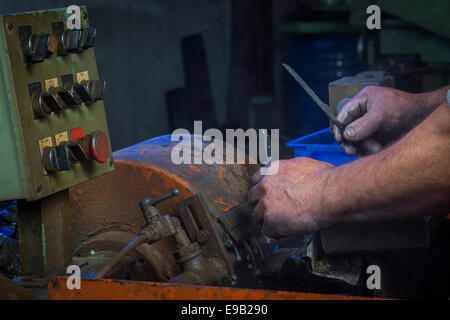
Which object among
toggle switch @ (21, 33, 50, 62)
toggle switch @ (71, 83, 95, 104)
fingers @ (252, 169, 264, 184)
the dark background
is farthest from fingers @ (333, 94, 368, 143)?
the dark background

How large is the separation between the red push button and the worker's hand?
374 millimetres

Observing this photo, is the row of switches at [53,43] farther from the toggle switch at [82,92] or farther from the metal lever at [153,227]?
the metal lever at [153,227]

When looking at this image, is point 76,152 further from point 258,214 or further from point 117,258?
point 258,214

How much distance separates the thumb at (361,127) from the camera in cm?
151

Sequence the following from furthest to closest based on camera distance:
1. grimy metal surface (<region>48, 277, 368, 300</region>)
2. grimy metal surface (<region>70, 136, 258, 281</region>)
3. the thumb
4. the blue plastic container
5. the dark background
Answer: the dark background → the blue plastic container → the thumb → grimy metal surface (<region>70, 136, 258, 281</region>) → grimy metal surface (<region>48, 277, 368, 300</region>)

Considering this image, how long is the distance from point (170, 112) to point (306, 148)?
89.5 inches

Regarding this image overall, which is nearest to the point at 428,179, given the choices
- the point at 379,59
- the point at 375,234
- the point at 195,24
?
the point at 375,234

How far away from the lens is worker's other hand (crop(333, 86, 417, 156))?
152cm

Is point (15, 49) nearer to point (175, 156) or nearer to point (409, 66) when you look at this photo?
point (175, 156)

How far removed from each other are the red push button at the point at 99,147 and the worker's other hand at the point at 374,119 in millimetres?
664

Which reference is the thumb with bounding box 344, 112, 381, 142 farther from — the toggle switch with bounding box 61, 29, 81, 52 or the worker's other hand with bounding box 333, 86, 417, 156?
the toggle switch with bounding box 61, 29, 81, 52

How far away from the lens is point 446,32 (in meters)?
3.31

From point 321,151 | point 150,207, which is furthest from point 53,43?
point 321,151

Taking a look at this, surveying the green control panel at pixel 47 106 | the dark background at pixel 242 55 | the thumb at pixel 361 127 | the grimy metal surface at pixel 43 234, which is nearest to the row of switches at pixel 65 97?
the green control panel at pixel 47 106
